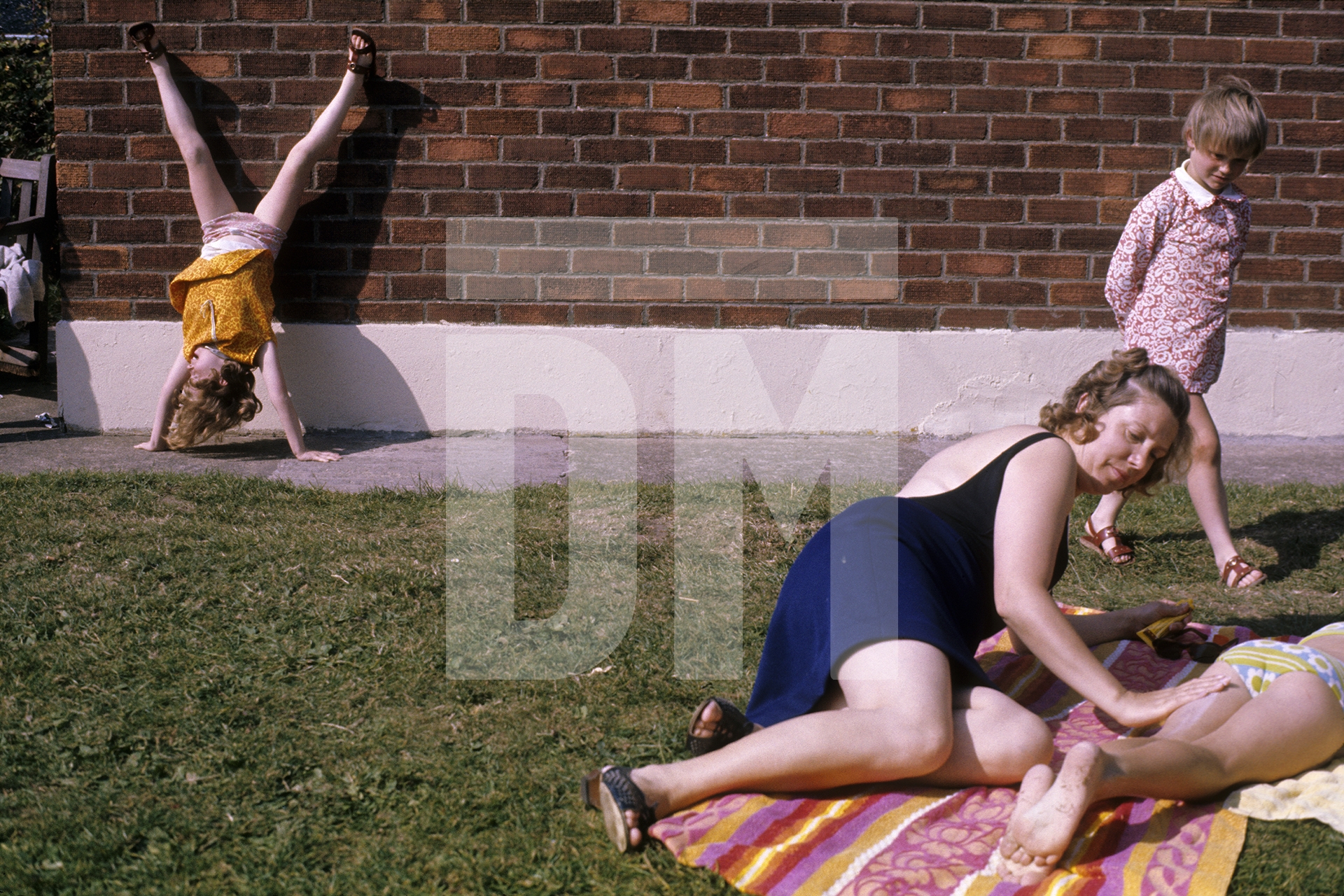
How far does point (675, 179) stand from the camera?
18.5 feet

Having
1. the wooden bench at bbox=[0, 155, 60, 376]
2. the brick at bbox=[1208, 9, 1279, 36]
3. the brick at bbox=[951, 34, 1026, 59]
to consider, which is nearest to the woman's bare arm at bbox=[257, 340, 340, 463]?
the wooden bench at bbox=[0, 155, 60, 376]

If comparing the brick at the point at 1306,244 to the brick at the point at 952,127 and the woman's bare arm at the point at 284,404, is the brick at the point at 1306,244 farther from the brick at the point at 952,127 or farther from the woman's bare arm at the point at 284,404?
the woman's bare arm at the point at 284,404

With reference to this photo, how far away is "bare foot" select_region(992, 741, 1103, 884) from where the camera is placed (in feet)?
6.97

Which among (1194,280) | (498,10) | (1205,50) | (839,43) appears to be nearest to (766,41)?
(839,43)

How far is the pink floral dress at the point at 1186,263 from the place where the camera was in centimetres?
413

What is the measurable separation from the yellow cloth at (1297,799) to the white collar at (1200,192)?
92.1 inches

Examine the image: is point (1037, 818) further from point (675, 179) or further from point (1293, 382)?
point (1293, 382)

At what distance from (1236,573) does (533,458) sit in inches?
118

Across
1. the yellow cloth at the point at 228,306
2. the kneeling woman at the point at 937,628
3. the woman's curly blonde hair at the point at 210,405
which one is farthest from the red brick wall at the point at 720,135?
the kneeling woman at the point at 937,628

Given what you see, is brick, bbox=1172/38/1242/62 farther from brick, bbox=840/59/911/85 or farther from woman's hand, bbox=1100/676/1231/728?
woman's hand, bbox=1100/676/1231/728

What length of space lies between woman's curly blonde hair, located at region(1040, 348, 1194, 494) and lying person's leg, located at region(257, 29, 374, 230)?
401cm

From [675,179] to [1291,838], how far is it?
4144mm

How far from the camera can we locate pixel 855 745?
2303 mm

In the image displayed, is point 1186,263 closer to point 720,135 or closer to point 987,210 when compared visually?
point 987,210
